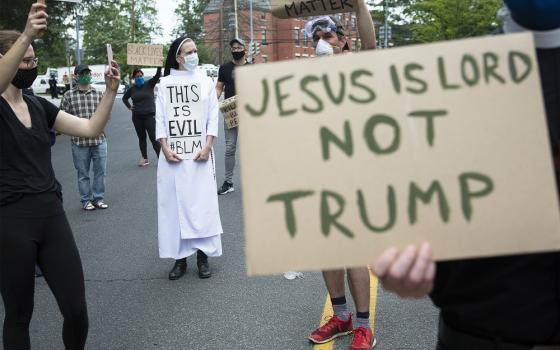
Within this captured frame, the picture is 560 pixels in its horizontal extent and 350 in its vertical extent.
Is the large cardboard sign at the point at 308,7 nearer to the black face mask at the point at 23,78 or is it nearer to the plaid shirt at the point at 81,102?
the black face mask at the point at 23,78

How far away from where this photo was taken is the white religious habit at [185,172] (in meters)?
5.33

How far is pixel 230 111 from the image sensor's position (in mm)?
8398

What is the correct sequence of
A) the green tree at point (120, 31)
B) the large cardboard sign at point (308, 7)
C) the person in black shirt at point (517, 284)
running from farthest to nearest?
1. the green tree at point (120, 31)
2. the large cardboard sign at point (308, 7)
3. the person in black shirt at point (517, 284)

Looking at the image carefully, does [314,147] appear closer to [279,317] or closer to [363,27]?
[363,27]

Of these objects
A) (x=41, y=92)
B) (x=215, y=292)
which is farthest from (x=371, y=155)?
(x=41, y=92)

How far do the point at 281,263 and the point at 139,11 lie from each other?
62996mm

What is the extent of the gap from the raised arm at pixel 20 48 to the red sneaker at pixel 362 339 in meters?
2.39

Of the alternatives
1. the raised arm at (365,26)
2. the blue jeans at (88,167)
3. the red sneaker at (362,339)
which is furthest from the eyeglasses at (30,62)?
the blue jeans at (88,167)

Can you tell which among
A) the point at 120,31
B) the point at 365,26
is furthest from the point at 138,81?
the point at 120,31

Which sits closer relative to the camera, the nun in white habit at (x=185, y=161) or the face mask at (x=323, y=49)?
the face mask at (x=323, y=49)

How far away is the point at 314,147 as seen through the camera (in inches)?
50.6

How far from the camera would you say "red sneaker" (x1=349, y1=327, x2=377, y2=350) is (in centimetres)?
358

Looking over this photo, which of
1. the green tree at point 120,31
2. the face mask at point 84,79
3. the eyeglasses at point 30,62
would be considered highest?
the green tree at point 120,31

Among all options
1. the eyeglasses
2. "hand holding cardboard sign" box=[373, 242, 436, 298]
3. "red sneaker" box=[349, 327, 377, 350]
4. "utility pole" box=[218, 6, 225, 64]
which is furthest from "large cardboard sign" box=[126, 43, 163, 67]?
"utility pole" box=[218, 6, 225, 64]
